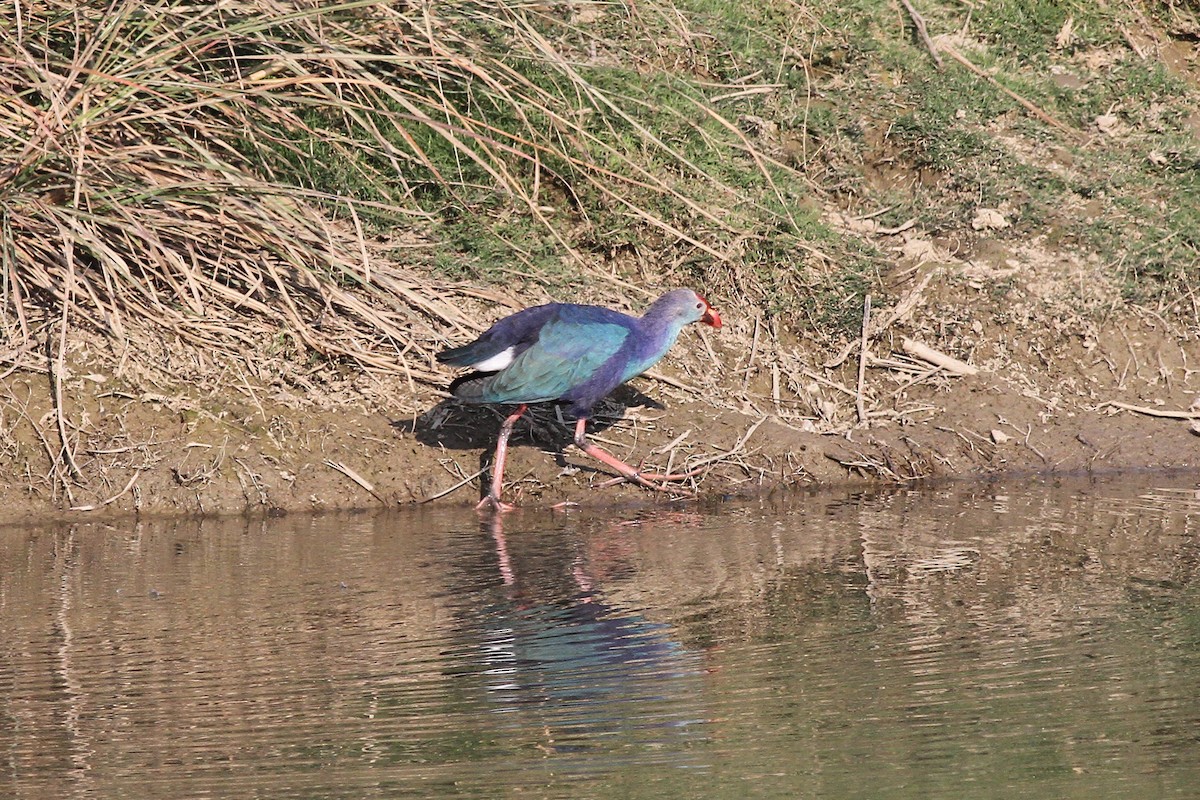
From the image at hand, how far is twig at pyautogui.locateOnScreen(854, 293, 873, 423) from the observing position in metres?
7.43

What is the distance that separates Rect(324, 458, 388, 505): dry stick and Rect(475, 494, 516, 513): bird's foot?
1.30 feet

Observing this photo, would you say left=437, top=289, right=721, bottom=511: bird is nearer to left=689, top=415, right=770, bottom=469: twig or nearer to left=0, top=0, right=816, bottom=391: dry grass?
left=689, top=415, right=770, bottom=469: twig

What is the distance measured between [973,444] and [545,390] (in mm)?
1932

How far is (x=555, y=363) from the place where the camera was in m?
6.57

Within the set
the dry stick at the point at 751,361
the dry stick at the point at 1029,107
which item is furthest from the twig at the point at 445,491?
the dry stick at the point at 1029,107

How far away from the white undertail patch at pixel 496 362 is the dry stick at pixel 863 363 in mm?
1682

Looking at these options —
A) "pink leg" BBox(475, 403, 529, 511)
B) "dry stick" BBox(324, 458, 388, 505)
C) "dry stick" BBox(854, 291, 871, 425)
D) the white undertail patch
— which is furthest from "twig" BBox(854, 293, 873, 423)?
"dry stick" BBox(324, 458, 388, 505)

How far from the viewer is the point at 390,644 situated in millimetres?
4730

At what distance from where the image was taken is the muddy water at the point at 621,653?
3.61 meters

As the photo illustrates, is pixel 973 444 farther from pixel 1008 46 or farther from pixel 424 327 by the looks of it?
pixel 1008 46

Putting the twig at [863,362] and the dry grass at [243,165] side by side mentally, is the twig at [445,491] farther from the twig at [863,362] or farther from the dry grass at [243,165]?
the twig at [863,362]

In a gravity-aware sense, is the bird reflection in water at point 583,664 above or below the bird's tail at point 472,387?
below

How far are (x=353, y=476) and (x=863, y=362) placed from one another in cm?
233

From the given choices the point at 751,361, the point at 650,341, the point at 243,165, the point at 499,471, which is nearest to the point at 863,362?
the point at 751,361
